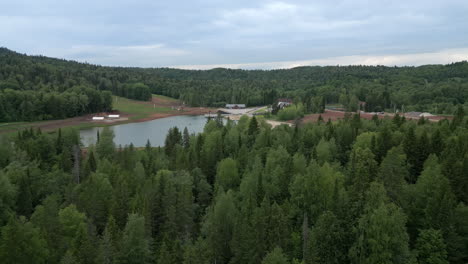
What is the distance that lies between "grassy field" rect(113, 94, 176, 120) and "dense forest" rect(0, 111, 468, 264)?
9619cm

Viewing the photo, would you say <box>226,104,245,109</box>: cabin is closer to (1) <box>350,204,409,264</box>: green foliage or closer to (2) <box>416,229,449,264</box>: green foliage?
(2) <box>416,229,449,264</box>: green foliage

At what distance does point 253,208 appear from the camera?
1308 inches

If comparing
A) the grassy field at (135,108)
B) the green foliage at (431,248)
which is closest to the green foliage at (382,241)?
the green foliage at (431,248)

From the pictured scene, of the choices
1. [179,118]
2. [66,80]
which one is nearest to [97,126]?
[179,118]

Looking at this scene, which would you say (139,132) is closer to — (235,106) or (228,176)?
(228,176)

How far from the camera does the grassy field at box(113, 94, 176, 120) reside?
15445cm

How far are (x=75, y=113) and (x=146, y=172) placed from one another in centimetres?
9809

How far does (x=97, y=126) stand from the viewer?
126 meters

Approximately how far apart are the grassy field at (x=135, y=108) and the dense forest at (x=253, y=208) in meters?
96.2

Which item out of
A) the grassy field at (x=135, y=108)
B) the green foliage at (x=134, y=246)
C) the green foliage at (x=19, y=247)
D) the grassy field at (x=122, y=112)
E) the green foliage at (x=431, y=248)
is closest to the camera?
the green foliage at (x=19, y=247)

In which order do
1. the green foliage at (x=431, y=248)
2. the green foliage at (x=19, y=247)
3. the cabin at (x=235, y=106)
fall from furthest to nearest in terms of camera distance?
the cabin at (x=235, y=106) < the green foliage at (x=431, y=248) < the green foliage at (x=19, y=247)

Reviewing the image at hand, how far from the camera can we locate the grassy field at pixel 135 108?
507 ft

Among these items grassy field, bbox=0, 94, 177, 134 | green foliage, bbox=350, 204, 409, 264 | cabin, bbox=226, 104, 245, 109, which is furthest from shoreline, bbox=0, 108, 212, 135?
green foliage, bbox=350, 204, 409, 264

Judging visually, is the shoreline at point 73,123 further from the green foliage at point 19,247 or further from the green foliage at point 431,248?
the green foliage at point 431,248
